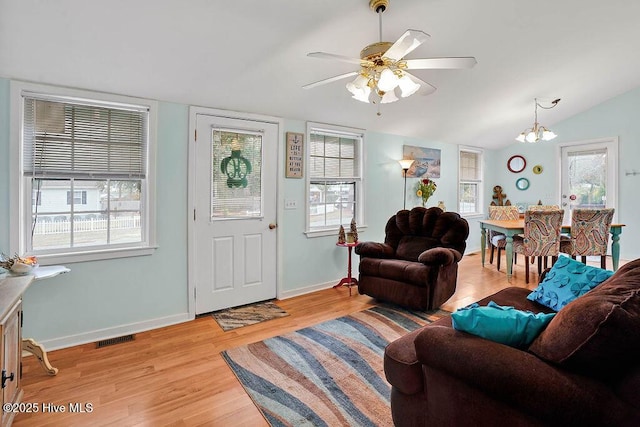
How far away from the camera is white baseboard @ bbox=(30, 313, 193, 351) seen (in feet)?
8.12

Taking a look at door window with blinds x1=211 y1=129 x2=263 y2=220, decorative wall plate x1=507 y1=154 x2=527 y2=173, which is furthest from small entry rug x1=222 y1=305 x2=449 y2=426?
decorative wall plate x1=507 y1=154 x2=527 y2=173

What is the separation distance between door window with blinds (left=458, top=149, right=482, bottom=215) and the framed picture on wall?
0.85 metres

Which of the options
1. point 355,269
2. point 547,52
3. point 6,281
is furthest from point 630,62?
point 6,281

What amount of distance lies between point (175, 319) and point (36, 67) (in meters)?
2.27

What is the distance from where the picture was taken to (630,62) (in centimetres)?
403

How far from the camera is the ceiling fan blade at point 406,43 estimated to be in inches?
61.6

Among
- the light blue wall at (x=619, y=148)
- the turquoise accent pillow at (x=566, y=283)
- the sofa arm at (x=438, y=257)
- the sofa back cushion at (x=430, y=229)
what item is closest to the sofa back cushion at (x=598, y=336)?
the turquoise accent pillow at (x=566, y=283)

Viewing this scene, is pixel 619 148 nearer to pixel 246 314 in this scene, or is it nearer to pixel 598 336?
pixel 598 336

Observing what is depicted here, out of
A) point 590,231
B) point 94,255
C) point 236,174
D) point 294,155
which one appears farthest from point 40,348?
point 590,231

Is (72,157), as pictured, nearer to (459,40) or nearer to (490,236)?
(459,40)

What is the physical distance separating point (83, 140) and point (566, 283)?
3.69m

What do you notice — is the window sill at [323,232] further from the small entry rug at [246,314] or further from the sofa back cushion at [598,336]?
the sofa back cushion at [598,336]

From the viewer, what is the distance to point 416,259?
139 inches

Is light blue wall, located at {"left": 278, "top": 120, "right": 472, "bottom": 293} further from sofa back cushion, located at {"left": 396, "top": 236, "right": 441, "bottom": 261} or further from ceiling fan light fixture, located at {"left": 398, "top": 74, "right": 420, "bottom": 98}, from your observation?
ceiling fan light fixture, located at {"left": 398, "top": 74, "right": 420, "bottom": 98}
